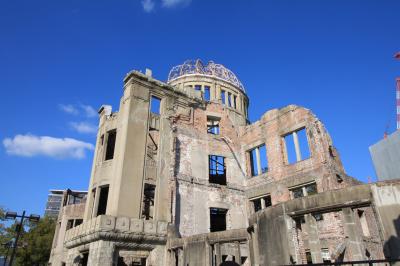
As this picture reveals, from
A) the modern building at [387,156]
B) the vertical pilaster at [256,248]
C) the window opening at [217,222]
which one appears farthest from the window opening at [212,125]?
the modern building at [387,156]

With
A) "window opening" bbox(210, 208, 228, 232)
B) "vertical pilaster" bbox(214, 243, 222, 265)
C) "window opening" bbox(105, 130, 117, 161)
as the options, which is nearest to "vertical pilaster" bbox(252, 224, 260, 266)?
"vertical pilaster" bbox(214, 243, 222, 265)

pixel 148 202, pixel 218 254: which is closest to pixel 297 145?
pixel 218 254

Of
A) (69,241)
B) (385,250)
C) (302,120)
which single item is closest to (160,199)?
(69,241)

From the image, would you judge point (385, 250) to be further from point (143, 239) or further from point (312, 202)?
point (143, 239)

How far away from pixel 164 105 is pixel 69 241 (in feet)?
31.5

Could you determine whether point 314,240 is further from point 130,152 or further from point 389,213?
point 130,152

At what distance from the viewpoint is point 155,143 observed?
1853 cm

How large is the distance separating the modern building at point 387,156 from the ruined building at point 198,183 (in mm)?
20117

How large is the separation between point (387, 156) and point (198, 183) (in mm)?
27207

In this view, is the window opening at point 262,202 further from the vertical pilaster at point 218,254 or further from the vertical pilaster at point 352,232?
the vertical pilaster at point 352,232

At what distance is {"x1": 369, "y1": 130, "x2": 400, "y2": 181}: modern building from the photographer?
3334 centimetres

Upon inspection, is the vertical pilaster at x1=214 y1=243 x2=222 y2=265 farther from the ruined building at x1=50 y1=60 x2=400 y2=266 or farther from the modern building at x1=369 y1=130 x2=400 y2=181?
the modern building at x1=369 y1=130 x2=400 y2=181

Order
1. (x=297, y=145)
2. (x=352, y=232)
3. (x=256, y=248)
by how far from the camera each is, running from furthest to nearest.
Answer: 1. (x=297, y=145)
2. (x=256, y=248)
3. (x=352, y=232)

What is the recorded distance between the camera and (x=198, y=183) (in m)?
18.8
